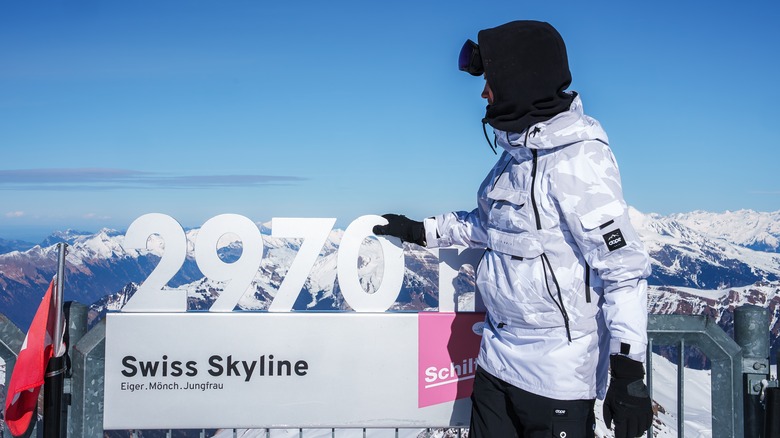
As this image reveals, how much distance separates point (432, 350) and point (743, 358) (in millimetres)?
1944

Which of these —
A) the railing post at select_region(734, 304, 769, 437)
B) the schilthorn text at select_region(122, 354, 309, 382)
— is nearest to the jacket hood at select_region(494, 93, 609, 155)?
the railing post at select_region(734, 304, 769, 437)

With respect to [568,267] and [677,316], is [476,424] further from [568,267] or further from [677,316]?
[677,316]

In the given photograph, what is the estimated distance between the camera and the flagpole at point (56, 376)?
3.95 meters

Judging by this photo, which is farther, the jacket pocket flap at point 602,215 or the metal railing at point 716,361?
the metal railing at point 716,361

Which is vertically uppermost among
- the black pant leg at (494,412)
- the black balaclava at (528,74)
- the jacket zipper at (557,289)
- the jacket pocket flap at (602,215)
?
the black balaclava at (528,74)

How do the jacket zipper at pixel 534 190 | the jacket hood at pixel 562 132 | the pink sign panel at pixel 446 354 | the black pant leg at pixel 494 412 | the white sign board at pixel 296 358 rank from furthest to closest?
the pink sign panel at pixel 446 354 → the white sign board at pixel 296 358 → the black pant leg at pixel 494 412 → the jacket zipper at pixel 534 190 → the jacket hood at pixel 562 132

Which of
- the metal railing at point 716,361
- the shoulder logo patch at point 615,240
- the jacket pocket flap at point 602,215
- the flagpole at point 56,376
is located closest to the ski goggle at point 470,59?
the jacket pocket flap at point 602,215

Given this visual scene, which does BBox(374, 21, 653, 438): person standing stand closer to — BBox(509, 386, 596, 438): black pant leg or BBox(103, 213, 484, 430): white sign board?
BBox(509, 386, 596, 438): black pant leg

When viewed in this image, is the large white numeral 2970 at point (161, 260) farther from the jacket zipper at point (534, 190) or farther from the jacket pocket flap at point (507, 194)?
the jacket zipper at point (534, 190)

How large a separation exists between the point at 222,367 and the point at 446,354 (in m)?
1.49

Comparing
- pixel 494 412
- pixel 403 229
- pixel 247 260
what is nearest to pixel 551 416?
pixel 494 412

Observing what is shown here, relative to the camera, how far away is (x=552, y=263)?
123 inches

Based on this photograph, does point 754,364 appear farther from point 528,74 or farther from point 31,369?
point 31,369

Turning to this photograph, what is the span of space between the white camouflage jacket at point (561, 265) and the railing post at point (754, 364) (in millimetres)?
1370
